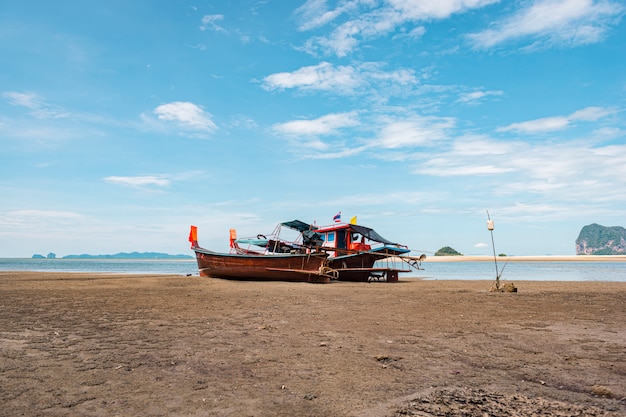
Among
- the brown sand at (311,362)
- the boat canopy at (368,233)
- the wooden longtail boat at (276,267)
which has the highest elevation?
the boat canopy at (368,233)

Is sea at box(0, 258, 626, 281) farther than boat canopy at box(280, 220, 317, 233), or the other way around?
sea at box(0, 258, 626, 281)

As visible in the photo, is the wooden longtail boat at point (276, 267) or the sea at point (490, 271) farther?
the sea at point (490, 271)

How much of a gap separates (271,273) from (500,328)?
17591 mm

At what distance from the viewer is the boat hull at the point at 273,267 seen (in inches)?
962

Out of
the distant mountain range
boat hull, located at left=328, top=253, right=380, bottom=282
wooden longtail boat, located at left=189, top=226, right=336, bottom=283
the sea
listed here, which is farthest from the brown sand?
the distant mountain range

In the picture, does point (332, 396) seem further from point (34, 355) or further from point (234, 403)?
point (34, 355)

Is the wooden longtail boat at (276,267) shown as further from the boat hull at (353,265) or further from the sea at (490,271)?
the sea at (490,271)

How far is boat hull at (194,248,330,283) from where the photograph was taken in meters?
24.4

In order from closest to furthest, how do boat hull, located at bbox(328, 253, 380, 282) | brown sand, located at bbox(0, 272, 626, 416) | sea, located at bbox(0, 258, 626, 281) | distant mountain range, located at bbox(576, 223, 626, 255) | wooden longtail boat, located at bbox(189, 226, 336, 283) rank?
brown sand, located at bbox(0, 272, 626, 416)
wooden longtail boat, located at bbox(189, 226, 336, 283)
boat hull, located at bbox(328, 253, 380, 282)
sea, located at bbox(0, 258, 626, 281)
distant mountain range, located at bbox(576, 223, 626, 255)

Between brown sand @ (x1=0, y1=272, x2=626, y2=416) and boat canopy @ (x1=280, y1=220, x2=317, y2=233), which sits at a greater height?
boat canopy @ (x1=280, y1=220, x2=317, y2=233)

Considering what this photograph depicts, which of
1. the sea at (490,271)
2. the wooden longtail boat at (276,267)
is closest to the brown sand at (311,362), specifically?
the sea at (490,271)

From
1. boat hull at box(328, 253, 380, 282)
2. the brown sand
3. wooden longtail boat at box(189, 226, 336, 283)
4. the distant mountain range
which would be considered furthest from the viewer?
the distant mountain range

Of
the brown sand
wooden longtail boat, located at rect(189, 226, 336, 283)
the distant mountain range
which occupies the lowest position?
the brown sand

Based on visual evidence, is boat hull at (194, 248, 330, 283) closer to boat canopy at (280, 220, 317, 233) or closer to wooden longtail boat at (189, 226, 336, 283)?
wooden longtail boat at (189, 226, 336, 283)
